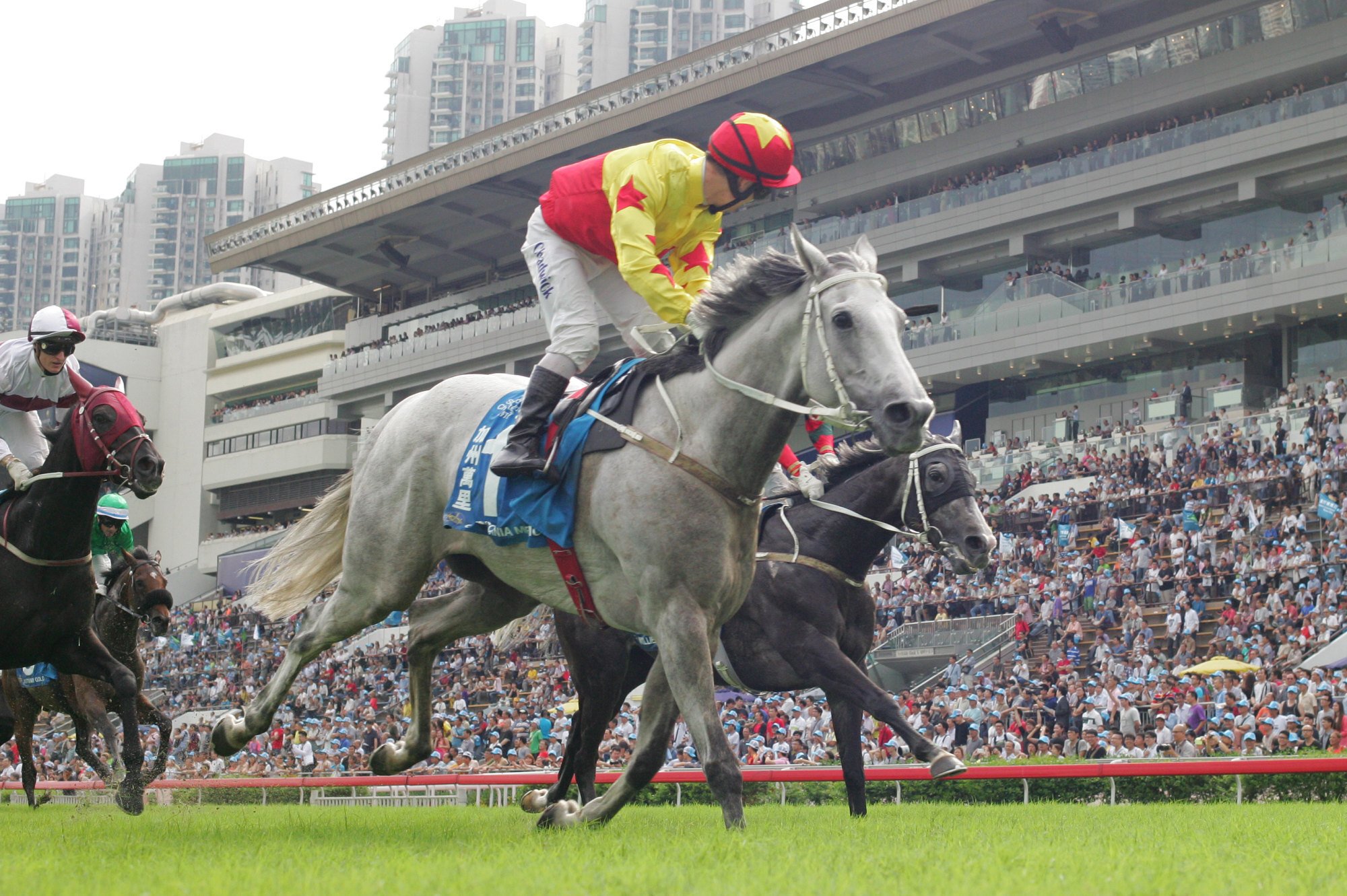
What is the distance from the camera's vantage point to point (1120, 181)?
30.8 metres

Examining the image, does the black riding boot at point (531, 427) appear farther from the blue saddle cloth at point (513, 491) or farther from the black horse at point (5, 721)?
the black horse at point (5, 721)

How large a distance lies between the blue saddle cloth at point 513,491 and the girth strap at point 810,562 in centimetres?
211

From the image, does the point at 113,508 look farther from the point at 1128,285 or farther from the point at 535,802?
the point at 1128,285

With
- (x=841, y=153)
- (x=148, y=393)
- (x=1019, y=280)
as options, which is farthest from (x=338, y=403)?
(x=1019, y=280)

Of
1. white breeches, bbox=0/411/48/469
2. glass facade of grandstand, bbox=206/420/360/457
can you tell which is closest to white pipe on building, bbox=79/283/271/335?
glass facade of grandstand, bbox=206/420/360/457

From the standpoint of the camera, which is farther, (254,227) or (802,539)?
(254,227)

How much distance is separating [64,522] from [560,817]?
3062 mm

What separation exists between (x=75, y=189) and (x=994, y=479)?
453ft

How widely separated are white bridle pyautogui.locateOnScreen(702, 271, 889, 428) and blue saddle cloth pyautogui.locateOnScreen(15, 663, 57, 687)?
300 inches

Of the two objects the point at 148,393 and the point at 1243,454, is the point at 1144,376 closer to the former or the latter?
the point at 1243,454

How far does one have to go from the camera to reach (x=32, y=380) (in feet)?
23.1

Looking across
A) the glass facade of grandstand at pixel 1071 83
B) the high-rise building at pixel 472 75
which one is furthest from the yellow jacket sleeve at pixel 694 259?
the high-rise building at pixel 472 75

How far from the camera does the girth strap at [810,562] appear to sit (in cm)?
771

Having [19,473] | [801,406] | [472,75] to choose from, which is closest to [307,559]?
[19,473]
